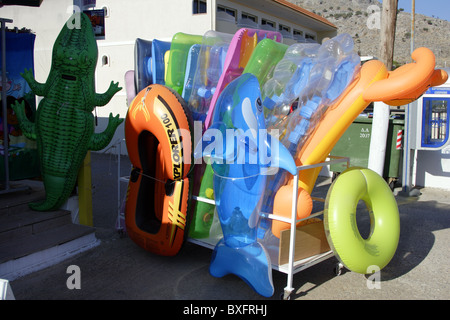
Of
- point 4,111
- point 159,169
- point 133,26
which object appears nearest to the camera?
point 159,169

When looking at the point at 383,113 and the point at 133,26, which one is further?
the point at 133,26

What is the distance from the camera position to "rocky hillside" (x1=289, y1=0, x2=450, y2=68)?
47478 mm

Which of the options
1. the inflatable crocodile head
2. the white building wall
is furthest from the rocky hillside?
the inflatable crocodile head

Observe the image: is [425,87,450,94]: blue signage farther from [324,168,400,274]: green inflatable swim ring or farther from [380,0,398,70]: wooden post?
[324,168,400,274]: green inflatable swim ring

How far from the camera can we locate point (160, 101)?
13.4ft

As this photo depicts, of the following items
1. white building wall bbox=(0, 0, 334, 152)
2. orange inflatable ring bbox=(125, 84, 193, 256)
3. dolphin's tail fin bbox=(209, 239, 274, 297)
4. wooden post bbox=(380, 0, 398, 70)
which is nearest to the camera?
dolphin's tail fin bbox=(209, 239, 274, 297)

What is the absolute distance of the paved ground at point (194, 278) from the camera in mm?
3607

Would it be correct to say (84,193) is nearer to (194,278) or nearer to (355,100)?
(194,278)

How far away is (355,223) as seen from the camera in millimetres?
3645

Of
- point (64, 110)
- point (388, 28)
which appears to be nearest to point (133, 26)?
point (388, 28)

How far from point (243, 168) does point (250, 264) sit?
83cm

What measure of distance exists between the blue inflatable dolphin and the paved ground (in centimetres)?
32

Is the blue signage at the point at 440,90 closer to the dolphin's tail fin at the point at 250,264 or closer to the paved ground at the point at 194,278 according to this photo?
the paved ground at the point at 194,278

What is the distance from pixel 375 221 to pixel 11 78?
177 inches
